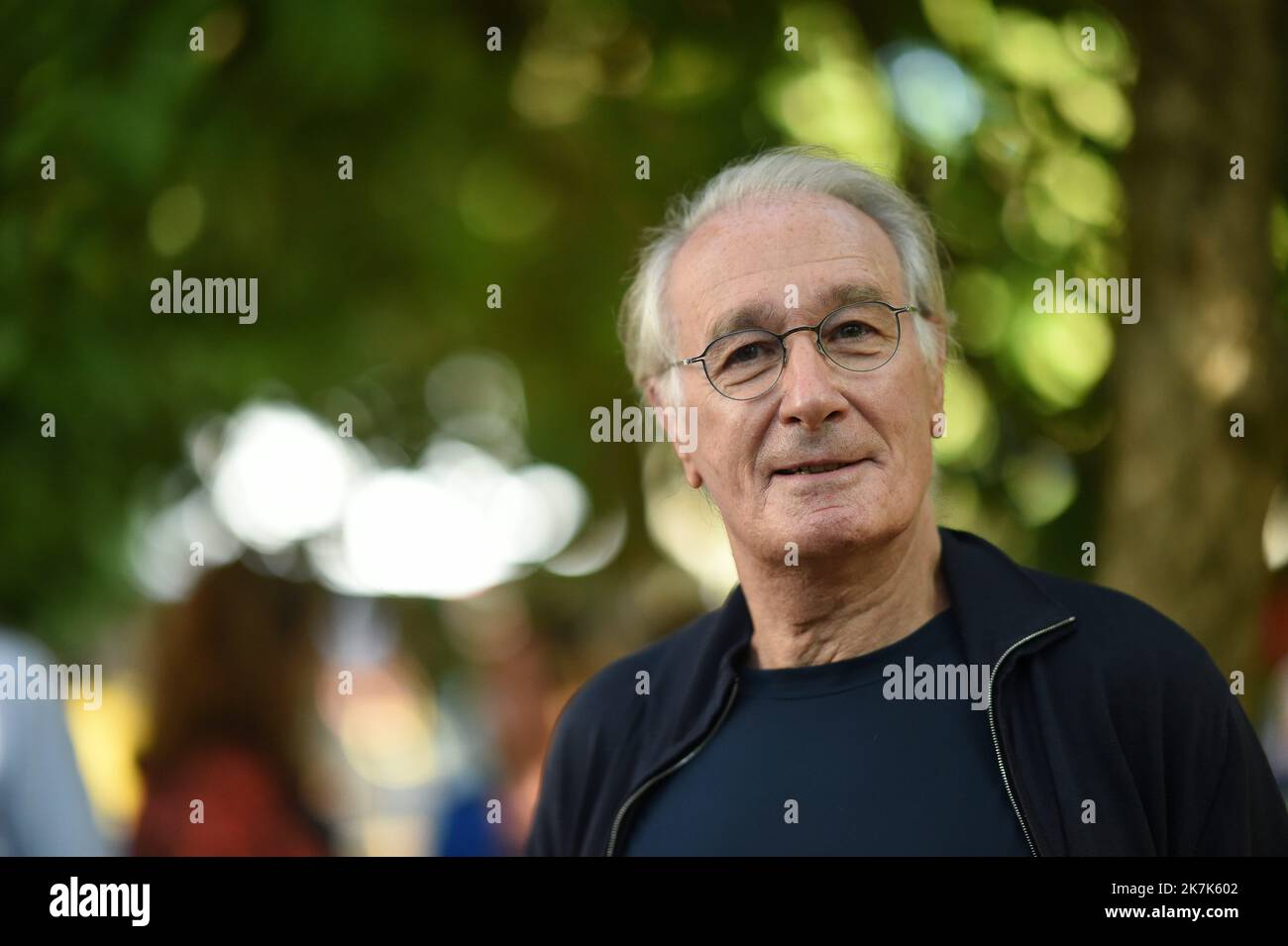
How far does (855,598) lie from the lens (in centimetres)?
243

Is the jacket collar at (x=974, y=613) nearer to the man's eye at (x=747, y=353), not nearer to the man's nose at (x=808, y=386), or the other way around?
the man's nose at (x=808, y=386)

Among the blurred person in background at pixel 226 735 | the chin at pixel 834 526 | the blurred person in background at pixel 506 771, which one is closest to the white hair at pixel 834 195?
the chin at pixel 834 526

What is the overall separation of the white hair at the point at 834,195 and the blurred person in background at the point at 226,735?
155cm

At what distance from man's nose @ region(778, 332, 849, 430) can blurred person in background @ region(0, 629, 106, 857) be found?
1572 mm

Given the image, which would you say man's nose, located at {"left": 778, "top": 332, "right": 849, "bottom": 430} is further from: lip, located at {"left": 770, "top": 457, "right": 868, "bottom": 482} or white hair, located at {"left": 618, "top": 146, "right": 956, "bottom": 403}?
white hair, located at {"left": 618, "top": 146, "right": 956, "bottom": 403}

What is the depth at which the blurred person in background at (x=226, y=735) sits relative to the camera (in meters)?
3.44

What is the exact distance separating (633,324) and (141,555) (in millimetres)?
3360

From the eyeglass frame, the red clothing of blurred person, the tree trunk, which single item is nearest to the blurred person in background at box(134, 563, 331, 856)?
the red clothing of blurred person

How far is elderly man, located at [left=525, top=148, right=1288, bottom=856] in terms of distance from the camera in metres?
2.17

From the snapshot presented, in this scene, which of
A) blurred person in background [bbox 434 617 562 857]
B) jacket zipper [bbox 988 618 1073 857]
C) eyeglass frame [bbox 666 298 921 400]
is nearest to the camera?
jacket zipper [bbox 988 618 1073 857]

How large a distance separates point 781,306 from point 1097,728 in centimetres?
89

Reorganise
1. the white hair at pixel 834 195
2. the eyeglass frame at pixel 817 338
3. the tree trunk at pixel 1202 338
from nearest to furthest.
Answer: the eyeglass frame at pixel 817 338 → the white hair at pixel 834 195 → the tree trunk at pixel 1202 338

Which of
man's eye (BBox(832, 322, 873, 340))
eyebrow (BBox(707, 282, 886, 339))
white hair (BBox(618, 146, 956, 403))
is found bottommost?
man's eye (BBox(832, 322, 873, 340))
